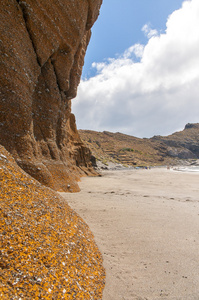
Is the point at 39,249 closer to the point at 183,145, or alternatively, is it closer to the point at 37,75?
the point at 37,75

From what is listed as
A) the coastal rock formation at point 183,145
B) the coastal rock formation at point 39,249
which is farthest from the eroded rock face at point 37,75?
the coastal rock formation at point 183,145

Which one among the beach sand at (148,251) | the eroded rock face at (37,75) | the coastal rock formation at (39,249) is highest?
the eroded rock face at (37,75)

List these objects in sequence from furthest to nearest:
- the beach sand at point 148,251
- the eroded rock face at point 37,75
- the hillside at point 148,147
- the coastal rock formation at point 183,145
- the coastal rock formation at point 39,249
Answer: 1. the coastal rock formation at point 183,145
2. the hillside at point 148,147
3. the eroded rock face at point 37,75
4. the beach sand at point 148,251
5. the coastal rock formation at point 39,249

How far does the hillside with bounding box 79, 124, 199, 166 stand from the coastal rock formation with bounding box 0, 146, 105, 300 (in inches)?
2224

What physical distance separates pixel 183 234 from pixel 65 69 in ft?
28.3

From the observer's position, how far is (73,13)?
774cm

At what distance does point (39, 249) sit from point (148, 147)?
90391 millimetres

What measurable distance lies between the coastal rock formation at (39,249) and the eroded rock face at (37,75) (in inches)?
109

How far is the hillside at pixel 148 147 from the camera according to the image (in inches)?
2606

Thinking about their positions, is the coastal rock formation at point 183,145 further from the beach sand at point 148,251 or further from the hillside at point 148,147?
the beach sand at point 148,251

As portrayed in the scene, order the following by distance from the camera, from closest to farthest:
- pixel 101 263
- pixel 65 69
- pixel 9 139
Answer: pixel 101 263 → pixel 9 139 → pixel 65 69

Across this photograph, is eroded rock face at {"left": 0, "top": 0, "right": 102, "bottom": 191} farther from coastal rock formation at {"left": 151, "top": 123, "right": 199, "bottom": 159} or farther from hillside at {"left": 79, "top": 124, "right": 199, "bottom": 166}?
coastal rock formation at {"left": 151, "top": 123, "right": 199, "bottom": 159}

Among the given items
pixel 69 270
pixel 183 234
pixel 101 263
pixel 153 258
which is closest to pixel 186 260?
pixel 153 258

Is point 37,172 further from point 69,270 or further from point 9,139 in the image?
point 69,270
